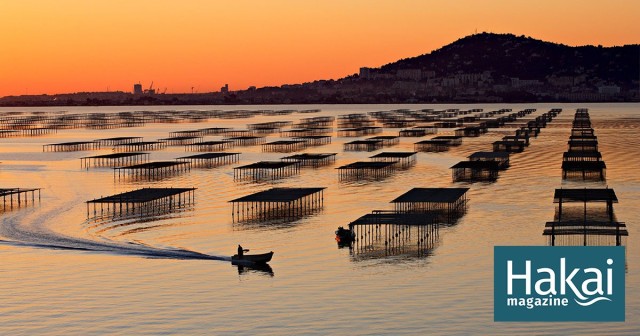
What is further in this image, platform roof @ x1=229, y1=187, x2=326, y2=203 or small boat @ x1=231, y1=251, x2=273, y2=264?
platform roof @ x1=229, y1=187, x2=326, y2=203

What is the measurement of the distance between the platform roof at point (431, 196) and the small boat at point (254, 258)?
53.7ft

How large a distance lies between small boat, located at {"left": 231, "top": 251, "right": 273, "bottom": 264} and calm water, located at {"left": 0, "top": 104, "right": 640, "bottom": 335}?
2.93 ft

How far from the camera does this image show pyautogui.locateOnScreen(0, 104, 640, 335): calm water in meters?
40.0

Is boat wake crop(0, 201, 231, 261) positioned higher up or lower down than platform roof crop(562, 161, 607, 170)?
lower down

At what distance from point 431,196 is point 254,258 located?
22715 millimetres

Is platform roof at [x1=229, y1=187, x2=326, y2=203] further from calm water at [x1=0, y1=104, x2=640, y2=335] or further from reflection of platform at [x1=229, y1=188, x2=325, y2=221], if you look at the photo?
calm water at [x1=0, y1=104, x2=640, y2=335]

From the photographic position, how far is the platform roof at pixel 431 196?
67.3 metres

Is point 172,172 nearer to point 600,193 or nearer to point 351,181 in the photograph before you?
point 351,181

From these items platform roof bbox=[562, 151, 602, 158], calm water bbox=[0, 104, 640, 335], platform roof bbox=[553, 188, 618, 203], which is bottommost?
calm water bbox=[0, 104, 640, 335]

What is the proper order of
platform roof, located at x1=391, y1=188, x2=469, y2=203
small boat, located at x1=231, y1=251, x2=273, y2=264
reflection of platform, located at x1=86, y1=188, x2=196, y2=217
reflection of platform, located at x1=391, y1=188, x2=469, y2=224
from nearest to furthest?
small boat, located at x1=231, y1=251, x2=273, y2=264, reflection of platform, located at x1=391, y1=188, x2=469, y2=224, platform roof, located at x1=391, y1=188, x2=469, y2=203, reflection of platform, located at x1=86, y1=188, x2=196, y2=217

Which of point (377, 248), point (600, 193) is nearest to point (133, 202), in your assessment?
point (377, 248)

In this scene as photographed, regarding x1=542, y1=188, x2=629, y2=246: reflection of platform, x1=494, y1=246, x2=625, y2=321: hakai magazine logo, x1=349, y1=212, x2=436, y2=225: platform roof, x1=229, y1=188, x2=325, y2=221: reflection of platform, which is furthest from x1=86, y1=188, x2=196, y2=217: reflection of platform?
x1=494, y1=246, x2=625, y2=321: hakai magazine logo

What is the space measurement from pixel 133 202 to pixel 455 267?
2886cm

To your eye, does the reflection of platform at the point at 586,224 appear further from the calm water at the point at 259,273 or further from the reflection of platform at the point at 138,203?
the reflection of platform at the point at 138,203
